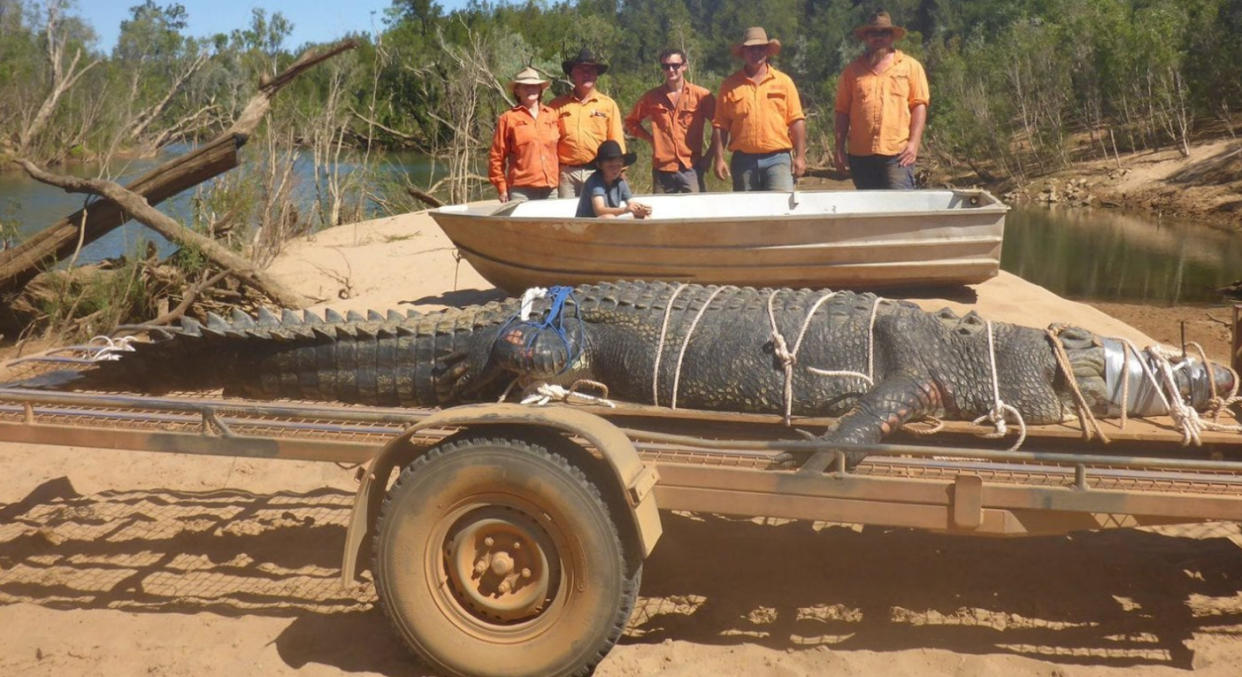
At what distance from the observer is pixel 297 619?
3.32 meters

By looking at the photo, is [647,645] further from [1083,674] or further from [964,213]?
[964,213]

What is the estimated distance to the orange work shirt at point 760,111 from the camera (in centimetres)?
709

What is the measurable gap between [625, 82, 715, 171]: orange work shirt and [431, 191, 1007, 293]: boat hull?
4.78ft

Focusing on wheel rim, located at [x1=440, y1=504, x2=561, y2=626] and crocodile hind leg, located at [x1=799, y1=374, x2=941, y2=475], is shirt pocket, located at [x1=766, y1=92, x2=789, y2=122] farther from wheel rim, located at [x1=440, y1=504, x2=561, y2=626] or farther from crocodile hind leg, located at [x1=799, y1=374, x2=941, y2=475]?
wheel rim, located at [x1=440, y1=504, x2=561, y2=626]

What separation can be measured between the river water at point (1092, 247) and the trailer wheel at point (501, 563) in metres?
5.48

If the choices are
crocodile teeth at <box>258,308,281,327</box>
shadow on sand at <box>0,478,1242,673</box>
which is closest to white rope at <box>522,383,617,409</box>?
shadow on sand at <box>0,478,1242,673</box>

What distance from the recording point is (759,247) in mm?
6215

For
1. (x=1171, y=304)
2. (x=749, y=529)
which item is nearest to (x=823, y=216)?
(x=749, y=529)

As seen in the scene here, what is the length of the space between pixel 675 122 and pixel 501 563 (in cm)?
527

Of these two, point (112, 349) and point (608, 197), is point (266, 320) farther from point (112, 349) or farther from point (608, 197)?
point (608, 197)

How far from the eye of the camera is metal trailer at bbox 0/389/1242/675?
2678 millimetres

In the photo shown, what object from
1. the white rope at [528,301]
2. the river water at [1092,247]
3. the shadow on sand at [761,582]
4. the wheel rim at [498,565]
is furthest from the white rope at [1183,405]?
the river water at [1092,247]

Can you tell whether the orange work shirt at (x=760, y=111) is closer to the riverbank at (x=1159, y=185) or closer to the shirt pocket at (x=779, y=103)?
the shirt pocket at (x=779, y=103)

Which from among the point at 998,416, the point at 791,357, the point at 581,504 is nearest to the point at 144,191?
the point at 791,357
